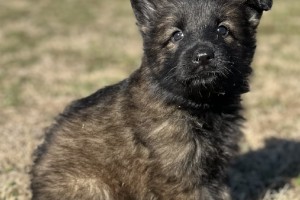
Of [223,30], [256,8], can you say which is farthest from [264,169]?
[223,30]

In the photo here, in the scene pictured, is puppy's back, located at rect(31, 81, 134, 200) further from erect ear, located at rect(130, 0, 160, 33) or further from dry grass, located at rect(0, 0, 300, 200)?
dry grass, located at rect(0, 0, 300, 200)

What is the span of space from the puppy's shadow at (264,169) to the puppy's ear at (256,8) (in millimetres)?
2077

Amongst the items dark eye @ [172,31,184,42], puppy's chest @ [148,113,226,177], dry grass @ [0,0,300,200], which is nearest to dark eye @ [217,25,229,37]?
dark eye @ [172,31,184,42]

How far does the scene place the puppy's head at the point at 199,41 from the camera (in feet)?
18.0

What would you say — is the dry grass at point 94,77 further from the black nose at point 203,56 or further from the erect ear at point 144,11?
the erect ear at point 144,11

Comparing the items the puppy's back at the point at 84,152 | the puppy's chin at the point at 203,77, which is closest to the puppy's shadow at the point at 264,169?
the puppy's back at the point at 84,152

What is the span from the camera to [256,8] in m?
6.11

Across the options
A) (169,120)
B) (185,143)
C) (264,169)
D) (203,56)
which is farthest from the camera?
(264,169)

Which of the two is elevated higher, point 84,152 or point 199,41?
point 199,41

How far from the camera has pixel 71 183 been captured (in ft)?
18.7

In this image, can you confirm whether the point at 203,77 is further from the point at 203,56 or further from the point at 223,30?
the point at 223,30

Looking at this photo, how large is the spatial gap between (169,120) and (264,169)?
290 centimetres

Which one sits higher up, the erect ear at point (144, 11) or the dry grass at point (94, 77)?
the erect ear at point (144, 11)

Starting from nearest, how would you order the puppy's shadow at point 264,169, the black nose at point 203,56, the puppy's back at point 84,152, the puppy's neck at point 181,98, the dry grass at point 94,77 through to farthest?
the black nose at point 203,56, the puppy's back at point 84,152, the puppy's neck at point 181,98, the puppy's shadow at point 264,169, the dry grass at point 94,77
